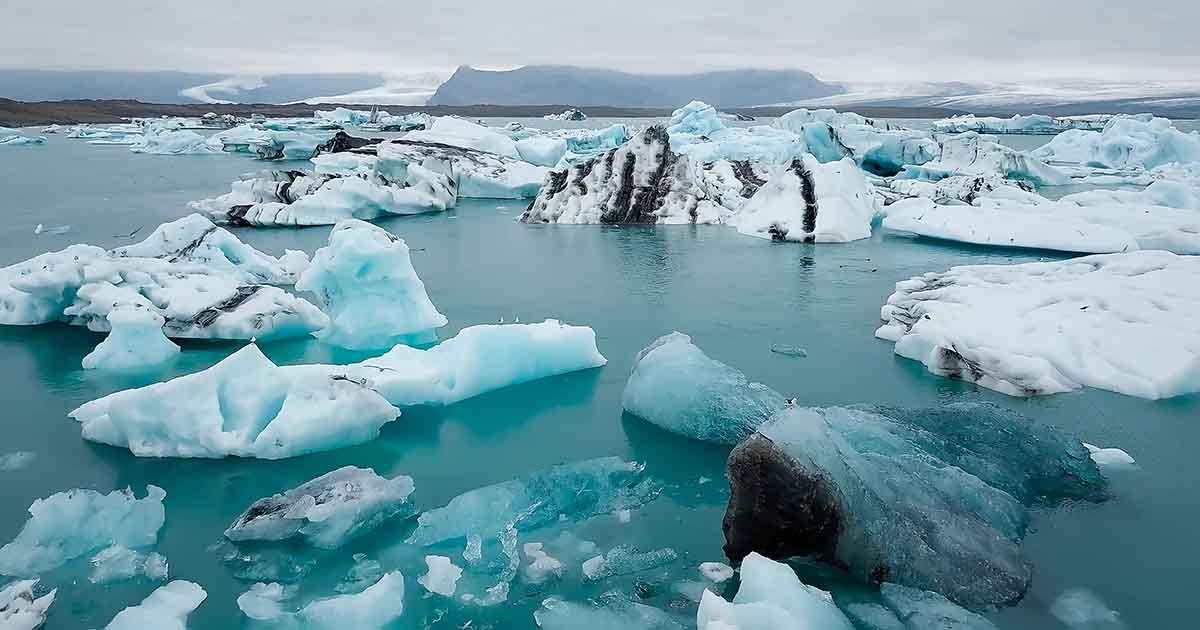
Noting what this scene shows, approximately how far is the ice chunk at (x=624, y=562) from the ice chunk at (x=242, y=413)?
1.77m

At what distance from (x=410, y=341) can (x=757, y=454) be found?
142 inches

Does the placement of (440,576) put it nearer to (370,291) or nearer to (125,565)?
(125,565)

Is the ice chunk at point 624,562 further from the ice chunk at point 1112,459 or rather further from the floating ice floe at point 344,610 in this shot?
the ice chunk at point 1112,459

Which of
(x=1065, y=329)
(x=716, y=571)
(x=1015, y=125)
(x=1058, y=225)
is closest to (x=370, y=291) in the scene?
(x=716, y=571)

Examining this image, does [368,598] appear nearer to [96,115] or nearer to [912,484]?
[912,484]

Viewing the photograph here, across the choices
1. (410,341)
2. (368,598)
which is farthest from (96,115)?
(368,598)

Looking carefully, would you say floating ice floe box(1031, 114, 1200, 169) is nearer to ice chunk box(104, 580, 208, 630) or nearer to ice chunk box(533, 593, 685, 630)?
ice chunk box(533, 593, 685, 630)

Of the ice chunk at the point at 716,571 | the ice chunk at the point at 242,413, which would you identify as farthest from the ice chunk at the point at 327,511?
the ice chunk at the point at 716,571

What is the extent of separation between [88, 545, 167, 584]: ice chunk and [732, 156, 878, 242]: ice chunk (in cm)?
→ 911

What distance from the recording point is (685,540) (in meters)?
3.39

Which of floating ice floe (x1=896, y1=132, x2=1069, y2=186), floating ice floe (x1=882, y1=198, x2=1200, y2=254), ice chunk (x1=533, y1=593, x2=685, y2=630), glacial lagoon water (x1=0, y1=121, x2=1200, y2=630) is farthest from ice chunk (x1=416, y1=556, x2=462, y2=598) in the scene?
floating ice floe (x1=896, y1=132, x2=1069, y2=186)

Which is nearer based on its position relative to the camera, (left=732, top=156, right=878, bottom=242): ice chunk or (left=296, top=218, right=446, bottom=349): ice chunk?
(left=296, top=218, right=446, bottom=349): ice chunk

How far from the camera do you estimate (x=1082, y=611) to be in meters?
2.90

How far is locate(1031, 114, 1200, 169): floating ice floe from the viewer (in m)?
19.3
